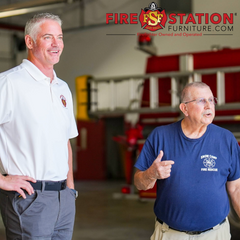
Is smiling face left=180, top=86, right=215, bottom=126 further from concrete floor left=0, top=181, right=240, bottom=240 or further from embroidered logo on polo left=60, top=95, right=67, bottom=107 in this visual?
concrete floor left=0, top=181, right=240, bottom=240

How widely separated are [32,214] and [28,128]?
44 cm

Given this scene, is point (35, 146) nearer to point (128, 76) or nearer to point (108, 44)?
point (128, 76)

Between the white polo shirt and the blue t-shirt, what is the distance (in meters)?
0.75

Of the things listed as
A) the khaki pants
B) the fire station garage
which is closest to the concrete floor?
the fire station garage

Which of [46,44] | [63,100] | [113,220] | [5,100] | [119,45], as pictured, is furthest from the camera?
[119,45]

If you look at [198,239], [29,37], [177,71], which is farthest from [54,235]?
[177,71]

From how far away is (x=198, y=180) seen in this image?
8.20ft

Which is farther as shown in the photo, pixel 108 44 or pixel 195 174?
pixel 108 44

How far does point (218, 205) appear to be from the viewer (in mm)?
2516

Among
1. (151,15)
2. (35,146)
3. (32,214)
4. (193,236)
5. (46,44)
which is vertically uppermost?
(151,15)

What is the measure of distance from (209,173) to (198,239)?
1.43 feet

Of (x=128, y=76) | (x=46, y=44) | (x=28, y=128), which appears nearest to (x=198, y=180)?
(x=28, y=128)

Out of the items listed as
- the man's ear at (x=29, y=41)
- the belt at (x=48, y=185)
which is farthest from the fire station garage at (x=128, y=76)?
the man's ear at (x=29, y=41)

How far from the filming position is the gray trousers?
2.05 metres
